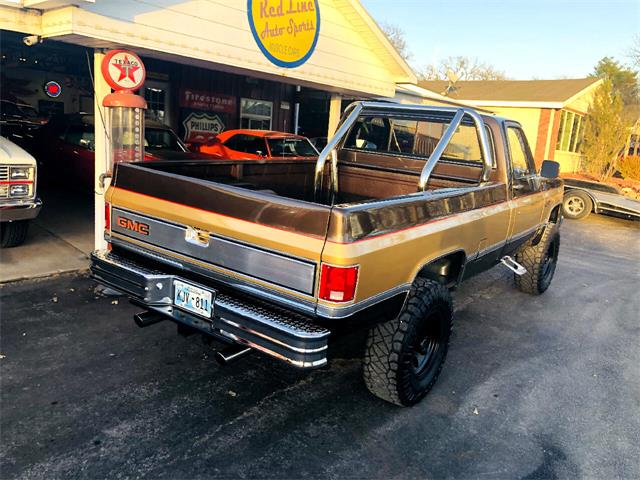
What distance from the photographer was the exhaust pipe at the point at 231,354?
311 centimetres

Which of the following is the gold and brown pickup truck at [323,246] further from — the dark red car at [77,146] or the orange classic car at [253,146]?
the orange classic car at [253,146]

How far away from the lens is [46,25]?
6.02 m

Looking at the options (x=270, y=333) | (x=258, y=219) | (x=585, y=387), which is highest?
(x=258, y=219)

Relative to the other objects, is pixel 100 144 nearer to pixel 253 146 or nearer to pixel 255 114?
pixel 253 146

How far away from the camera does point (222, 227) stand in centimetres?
309

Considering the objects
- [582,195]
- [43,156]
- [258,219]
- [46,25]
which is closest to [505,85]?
[582,195]

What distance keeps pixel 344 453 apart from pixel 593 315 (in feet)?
14.0

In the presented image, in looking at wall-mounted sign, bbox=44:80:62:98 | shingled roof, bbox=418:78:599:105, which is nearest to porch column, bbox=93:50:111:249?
wall-mounted sign, bbox=44:80:62:98

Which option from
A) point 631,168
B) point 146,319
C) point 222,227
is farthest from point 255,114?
point 631,168

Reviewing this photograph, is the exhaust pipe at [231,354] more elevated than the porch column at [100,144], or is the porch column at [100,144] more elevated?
the porch column at [100,144]

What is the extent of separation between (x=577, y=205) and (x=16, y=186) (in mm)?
12741

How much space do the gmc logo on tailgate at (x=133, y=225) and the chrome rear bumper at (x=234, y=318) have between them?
0.23 m

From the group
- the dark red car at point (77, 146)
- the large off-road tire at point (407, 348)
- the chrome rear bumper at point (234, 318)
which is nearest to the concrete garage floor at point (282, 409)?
the large off-road tire at point (407, 348)

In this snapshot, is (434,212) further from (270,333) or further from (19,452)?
(19,452)
